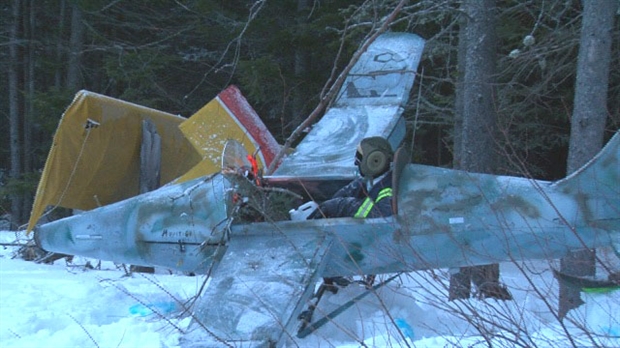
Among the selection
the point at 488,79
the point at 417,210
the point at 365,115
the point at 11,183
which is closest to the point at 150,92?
the point at 11,183

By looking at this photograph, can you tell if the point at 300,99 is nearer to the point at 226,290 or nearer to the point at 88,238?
the point at 88,238

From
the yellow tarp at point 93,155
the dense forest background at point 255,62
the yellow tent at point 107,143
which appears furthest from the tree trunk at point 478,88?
the yellow tarp at point 93,155

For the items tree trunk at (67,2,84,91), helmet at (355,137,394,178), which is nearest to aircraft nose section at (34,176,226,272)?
helmet at (355,137,394,178)

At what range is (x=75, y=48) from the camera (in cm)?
1792

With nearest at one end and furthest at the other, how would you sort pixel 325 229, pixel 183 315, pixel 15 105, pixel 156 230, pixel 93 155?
pixel 325 229 → pixel 183 315 → pixel 156 230 → pixel 93 155 → pixel 15 105

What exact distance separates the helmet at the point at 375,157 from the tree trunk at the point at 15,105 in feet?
48.5

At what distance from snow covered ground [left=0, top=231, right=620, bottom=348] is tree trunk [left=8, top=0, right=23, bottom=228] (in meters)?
10.6

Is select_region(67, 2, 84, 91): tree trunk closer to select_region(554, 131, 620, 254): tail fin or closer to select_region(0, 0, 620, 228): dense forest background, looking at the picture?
select_region(0, 0, 620, 228): dense forest background

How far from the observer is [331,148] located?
6.72 m

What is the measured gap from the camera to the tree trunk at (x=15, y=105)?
17.6m

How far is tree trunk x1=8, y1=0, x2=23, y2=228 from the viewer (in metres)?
17.6

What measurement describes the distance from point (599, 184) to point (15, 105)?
17551mm

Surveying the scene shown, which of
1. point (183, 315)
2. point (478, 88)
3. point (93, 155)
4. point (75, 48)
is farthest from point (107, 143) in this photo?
point (75, 48)

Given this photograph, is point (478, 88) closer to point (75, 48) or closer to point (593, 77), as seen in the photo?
point (593, 77)
